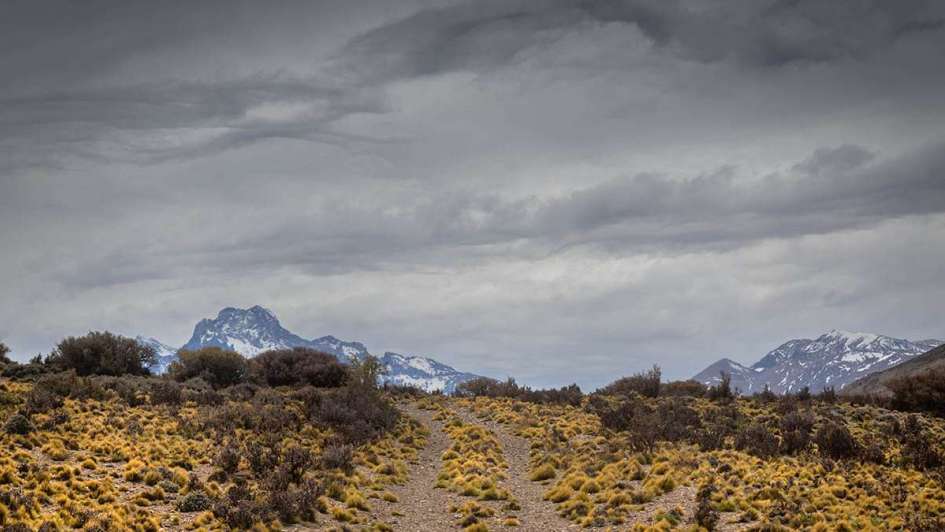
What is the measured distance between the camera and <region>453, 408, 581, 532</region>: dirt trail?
2330 centimetres

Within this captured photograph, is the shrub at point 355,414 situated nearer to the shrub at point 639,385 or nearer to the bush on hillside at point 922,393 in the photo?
the shrub at point 639,385

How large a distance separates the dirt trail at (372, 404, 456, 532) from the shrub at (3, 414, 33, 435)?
14098 mm

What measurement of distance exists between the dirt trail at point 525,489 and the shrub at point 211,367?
19125 mm

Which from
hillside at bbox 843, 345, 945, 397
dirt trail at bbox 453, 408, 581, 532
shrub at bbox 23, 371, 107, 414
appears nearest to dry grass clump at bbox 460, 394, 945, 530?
dirt trail at bbox 453, 408, 581, 532

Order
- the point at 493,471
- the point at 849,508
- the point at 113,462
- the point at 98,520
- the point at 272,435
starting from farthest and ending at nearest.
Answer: the point at 272,435, the point at 493,471, the point at 113,462, the point at 849,508, the point at 98,520

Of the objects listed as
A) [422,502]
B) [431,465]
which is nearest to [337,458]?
[422,502]

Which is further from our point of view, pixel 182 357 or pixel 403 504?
pixel 182 357

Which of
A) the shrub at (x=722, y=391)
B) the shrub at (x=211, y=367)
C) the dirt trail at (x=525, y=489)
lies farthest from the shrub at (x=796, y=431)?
the shrub at (x=211, y=367)

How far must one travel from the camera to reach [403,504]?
1057 inches

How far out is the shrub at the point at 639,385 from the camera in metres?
53.2

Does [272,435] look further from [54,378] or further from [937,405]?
[937,405]

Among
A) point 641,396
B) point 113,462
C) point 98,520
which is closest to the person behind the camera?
point 98,520

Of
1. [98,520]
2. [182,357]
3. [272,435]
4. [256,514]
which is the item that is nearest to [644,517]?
[256,514]

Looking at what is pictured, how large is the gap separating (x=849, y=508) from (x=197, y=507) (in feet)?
64.0
